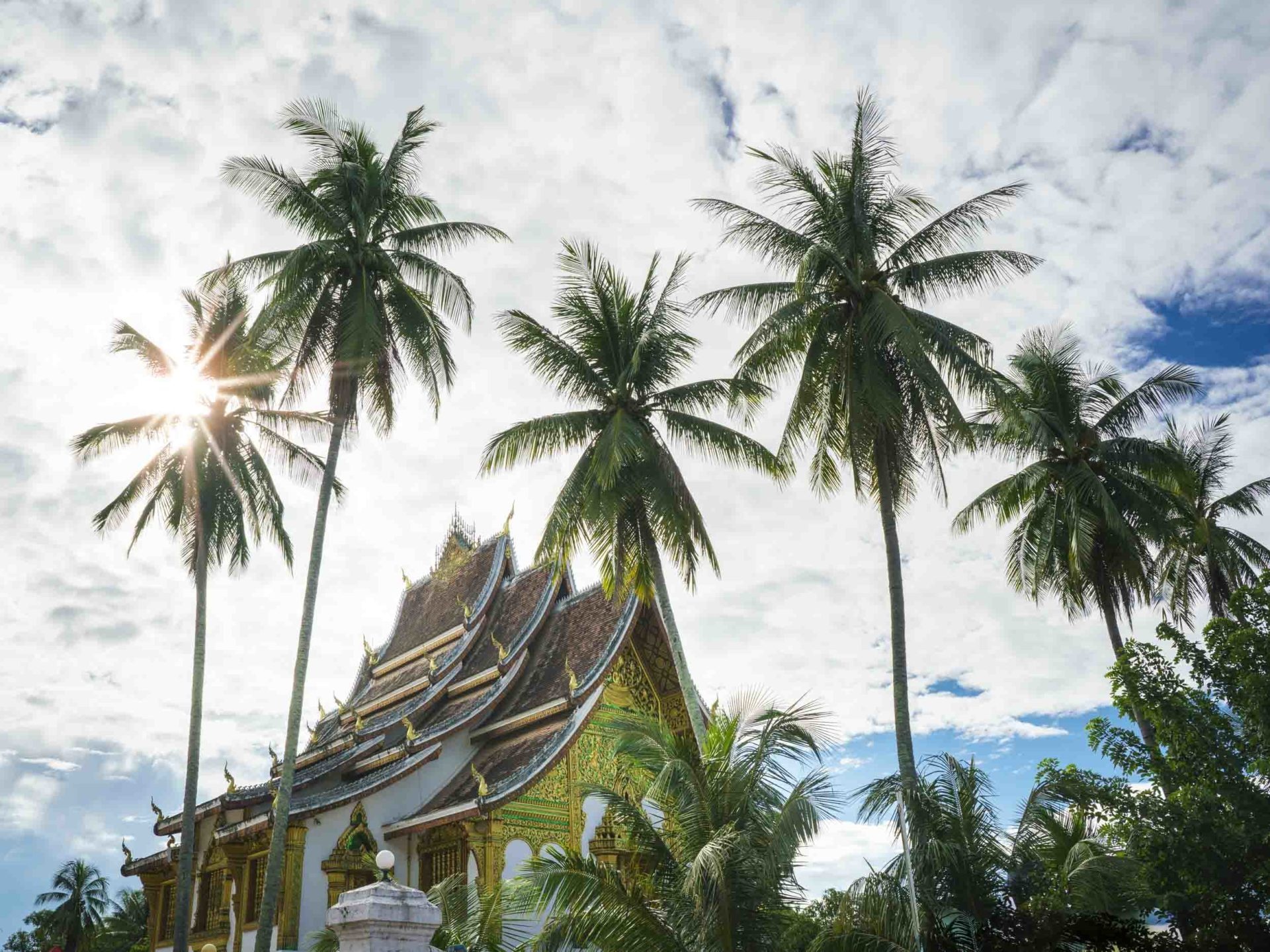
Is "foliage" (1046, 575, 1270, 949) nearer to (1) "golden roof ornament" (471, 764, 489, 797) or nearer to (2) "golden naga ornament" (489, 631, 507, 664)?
(1) "golden roof ornament" (471, 764, 489, 797)

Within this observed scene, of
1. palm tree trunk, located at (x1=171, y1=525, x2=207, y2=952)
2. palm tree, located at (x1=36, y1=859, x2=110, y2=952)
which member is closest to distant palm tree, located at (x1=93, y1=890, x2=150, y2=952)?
palm tree, located at (x1=36, y1=859, x2=110, y2=952)

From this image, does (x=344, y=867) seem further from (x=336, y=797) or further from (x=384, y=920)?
(x=384, y=920)

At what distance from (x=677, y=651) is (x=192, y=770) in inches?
379

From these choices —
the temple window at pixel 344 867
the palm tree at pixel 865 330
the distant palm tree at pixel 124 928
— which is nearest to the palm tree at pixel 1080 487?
the palm tree at pixel 865 330

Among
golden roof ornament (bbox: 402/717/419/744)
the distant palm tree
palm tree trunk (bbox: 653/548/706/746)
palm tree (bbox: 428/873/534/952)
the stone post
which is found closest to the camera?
the stone post

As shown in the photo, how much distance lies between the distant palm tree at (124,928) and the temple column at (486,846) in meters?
30.2

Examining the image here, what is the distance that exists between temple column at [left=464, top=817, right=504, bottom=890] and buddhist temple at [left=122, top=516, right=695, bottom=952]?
0.02 m

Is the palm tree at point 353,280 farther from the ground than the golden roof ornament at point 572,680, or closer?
farther from the ground

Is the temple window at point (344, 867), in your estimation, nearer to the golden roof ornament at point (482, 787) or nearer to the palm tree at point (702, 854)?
the golden roof ornament at point (482, 787)

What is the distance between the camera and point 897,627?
14.8 m

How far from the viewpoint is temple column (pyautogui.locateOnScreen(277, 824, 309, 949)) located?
16672mm

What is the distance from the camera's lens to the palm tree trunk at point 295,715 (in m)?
15.1

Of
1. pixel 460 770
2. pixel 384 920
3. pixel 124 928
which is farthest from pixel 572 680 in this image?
pixel 124 928

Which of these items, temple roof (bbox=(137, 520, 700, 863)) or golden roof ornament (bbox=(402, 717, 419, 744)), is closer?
temple roof (bbox=(137, 520, 700, 863))
